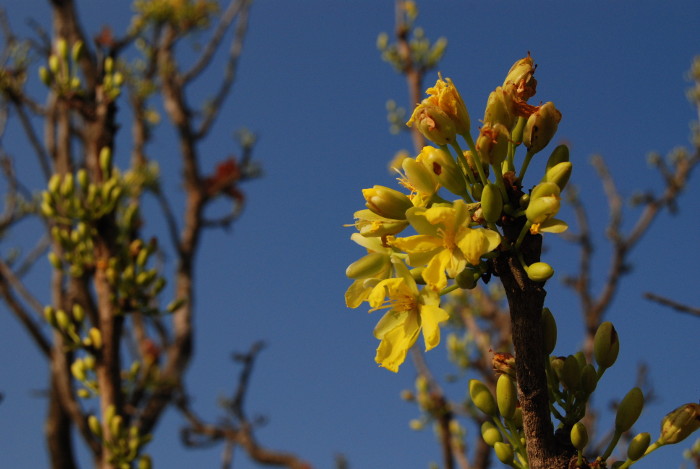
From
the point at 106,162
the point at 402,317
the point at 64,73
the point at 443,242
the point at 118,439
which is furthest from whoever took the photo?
the point at 64,73

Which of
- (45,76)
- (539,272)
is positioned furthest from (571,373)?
(45,76)

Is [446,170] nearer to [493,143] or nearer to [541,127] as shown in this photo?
[493,143]

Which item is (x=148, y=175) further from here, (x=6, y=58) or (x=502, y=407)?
(x=502, y=407)

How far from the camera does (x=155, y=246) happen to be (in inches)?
138

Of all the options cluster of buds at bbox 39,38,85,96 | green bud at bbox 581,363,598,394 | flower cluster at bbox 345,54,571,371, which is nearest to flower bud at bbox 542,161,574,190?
flower cluster at bbox 345,54,571,371

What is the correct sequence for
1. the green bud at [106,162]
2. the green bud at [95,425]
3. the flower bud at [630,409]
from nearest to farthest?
the flower bud at [630,409]
the green bud at [95,425]
the green bud at [106,162]

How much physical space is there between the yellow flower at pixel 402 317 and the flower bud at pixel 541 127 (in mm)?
401

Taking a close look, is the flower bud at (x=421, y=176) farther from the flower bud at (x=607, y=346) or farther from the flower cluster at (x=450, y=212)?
the flower bud at (x=607, y=346)

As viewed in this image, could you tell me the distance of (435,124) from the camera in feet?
4.50

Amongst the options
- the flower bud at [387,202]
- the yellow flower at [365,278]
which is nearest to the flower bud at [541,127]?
the flower bud at [387,202]

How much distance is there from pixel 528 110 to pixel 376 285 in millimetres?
522

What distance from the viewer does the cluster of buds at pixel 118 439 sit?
3.06 m

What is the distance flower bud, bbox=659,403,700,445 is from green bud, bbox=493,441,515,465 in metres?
0.33

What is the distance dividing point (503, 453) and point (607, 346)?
13.2 inches
